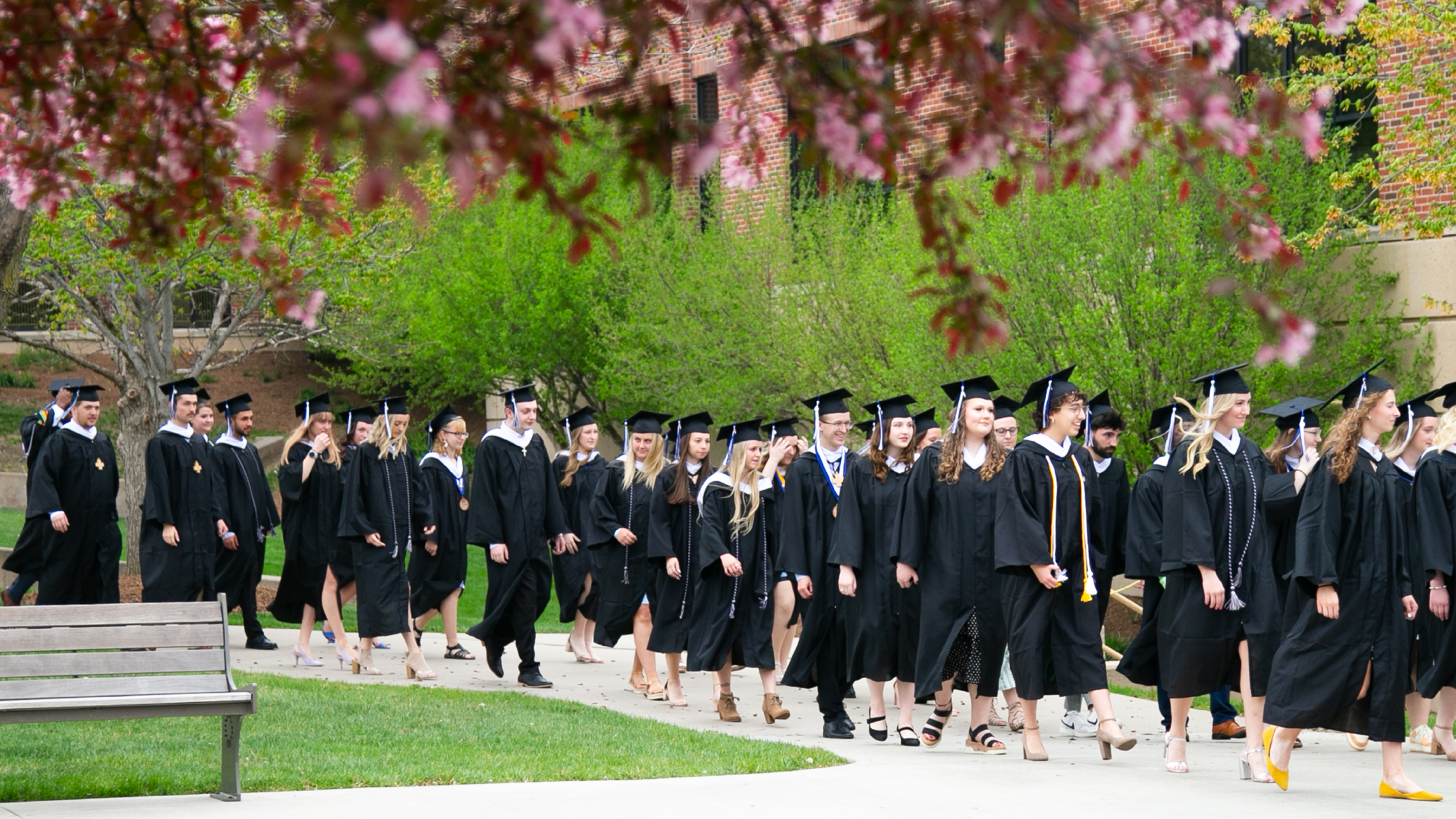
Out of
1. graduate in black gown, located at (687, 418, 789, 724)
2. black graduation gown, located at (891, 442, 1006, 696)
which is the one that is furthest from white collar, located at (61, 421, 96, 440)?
black graduation gown, located at (891, 442, 1006, 696)

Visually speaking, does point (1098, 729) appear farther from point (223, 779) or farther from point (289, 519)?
point (289, 519)

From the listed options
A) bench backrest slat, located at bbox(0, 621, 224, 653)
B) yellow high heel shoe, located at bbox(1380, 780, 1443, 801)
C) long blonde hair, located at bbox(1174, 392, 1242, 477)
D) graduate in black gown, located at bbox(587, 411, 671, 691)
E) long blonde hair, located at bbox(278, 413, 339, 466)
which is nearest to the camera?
bench backrest slat, located at bbox(0, 621, 224, 653)

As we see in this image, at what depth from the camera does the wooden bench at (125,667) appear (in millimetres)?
6195

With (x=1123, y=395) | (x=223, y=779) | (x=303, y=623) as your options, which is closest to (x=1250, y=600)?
(x=223, y=779)

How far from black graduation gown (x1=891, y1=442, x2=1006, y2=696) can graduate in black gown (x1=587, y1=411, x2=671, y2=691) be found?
115 inches

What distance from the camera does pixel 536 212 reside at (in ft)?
75.2

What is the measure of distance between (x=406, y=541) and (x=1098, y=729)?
19.2 feet

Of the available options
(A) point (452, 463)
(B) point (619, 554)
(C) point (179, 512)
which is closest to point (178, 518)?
(C) point (179, 512)

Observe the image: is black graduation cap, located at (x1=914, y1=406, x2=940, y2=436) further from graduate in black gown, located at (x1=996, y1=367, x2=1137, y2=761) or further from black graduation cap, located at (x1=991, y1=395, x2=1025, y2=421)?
graduate in black gown, located at (x1=996, y1=367, x2=1137, y2=761)

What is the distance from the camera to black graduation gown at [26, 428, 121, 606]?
39.4 feet

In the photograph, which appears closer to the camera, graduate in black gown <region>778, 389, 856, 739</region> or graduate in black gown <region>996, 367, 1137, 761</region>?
graduate in black gown <region>996, 367, 1137, 761</region>

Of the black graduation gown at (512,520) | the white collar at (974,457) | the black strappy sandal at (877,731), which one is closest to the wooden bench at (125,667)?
the black strappy sandal at (877,731)

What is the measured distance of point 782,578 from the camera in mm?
10148

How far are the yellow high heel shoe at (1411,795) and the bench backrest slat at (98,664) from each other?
508 cm
